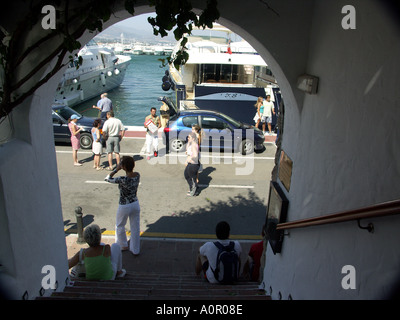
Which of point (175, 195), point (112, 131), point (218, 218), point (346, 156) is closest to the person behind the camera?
point (346, 156)

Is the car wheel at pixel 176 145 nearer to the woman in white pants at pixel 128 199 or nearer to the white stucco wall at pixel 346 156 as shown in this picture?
the woman in white pants at pixel 128 199

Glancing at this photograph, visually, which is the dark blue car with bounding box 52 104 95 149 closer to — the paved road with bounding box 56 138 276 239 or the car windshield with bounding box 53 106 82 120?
the car windshield with bounding box 53 106 82 120

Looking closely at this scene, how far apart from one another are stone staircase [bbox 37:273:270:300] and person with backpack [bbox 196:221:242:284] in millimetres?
127

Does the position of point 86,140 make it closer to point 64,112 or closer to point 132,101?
point 64,112

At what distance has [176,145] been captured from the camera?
1180 cm

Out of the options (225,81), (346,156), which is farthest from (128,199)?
(225,81)

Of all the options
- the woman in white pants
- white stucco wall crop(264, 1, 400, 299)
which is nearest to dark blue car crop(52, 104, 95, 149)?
the woman in white pants

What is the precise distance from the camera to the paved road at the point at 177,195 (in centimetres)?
734

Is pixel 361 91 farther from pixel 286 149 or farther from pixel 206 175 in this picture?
pixel 206 175

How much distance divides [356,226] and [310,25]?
2179 mm

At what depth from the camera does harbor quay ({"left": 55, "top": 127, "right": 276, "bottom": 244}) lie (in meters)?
7.29

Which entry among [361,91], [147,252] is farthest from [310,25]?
[147,252]

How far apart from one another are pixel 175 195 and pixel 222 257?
14.2ft

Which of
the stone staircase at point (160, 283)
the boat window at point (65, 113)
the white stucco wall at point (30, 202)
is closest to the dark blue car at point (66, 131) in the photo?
the boat window at point (65, 113)
